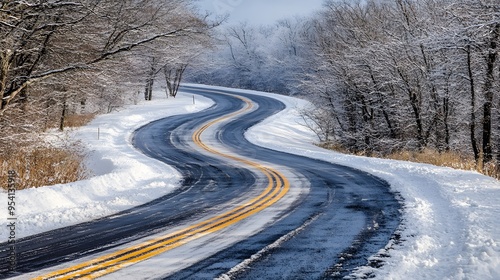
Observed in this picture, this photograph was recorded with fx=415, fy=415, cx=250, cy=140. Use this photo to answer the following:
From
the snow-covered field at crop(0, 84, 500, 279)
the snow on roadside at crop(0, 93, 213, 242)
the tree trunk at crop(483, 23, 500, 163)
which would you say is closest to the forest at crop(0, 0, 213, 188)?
the snow on roadside at crop(0, 93, 213, 242)

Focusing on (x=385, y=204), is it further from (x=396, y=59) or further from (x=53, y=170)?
(x=396, y=59)

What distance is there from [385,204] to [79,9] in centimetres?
1035

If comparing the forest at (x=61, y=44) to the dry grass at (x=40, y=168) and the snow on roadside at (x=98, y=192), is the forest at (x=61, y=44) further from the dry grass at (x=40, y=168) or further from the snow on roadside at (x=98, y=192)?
the snow on roadside at (x=98, y=192)

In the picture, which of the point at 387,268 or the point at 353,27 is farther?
the point at 353,27

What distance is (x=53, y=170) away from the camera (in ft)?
41.9

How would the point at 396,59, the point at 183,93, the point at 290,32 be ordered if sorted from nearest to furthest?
1. the point at 396,59
2. the point at 183,93
3. the point at 290,32

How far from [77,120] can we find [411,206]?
27.3 m

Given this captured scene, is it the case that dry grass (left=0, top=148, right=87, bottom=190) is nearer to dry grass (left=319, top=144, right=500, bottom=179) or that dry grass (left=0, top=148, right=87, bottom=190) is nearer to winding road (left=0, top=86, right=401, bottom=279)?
winding road (left=0, top=86, right=401, bottom=279)

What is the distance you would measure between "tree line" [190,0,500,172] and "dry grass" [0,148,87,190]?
14.0 metres

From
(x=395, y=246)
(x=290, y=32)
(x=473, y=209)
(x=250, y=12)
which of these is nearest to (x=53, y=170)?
(x=395, y=246)

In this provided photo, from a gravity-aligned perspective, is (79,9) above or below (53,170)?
above

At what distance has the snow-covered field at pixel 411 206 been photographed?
5.22m

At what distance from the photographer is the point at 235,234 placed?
266 inches

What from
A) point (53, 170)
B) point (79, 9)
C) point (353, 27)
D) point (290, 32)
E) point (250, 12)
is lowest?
point (53, 170)
